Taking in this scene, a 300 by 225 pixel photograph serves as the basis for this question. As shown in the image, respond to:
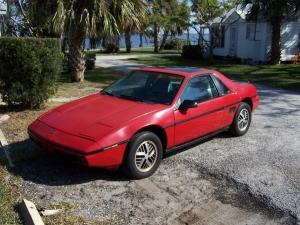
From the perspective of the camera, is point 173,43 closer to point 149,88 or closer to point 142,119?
point 149,88

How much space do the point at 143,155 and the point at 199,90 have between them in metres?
1.60

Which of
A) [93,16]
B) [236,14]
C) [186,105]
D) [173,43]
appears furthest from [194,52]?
[186,105]

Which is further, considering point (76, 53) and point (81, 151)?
point (76, 53)

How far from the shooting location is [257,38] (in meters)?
25.2

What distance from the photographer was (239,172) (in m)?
5.80

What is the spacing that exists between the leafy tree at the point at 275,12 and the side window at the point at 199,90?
15.5 m

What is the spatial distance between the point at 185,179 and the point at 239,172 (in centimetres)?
78

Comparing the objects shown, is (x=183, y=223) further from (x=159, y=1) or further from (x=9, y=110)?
(x=159, y=1)

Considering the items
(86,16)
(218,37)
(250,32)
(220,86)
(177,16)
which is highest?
(177,16)

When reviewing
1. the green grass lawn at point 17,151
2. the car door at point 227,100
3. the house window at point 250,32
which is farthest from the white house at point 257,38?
the car door at point 227,100

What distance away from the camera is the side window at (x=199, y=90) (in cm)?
627

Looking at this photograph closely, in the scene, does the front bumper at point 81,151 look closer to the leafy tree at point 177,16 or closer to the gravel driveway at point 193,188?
the gravel driveway at point 193,188

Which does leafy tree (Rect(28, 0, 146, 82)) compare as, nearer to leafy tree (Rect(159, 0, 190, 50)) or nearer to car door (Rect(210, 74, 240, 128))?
car door (Rect(210, 74, 240, 128))

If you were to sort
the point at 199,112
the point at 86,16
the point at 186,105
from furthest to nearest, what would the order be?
1. the point at 86,16
2. the point at 199,112
3. the point at 186,105
